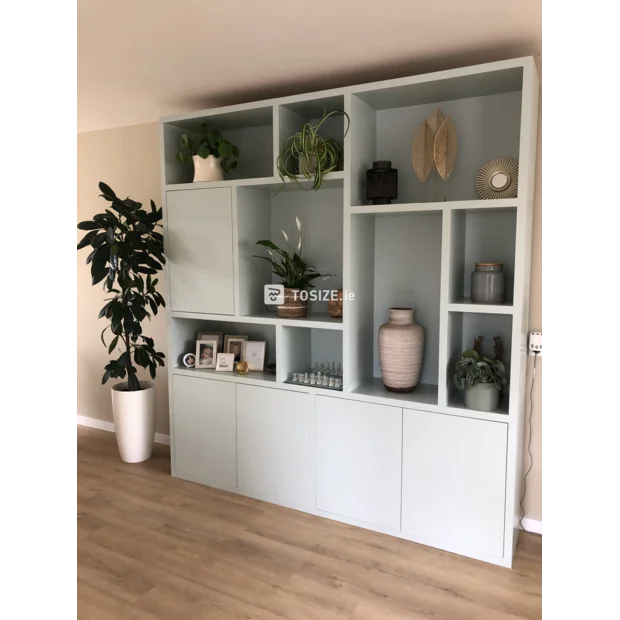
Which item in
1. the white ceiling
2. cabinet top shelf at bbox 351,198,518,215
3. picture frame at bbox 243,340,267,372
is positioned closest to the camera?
the white ceiling

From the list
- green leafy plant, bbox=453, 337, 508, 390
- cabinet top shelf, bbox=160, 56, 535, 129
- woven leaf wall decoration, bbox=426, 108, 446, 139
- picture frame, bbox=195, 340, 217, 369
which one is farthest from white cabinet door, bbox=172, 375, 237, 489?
woven leaf wall decoration, bbox=426, 108, 446, 139

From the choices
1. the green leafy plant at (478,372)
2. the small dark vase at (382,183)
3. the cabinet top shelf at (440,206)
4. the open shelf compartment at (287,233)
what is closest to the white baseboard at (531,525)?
the green leafy plant at (478,372)

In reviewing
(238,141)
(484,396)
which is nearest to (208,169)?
(238,141)

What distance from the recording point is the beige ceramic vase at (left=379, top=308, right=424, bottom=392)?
2.61m

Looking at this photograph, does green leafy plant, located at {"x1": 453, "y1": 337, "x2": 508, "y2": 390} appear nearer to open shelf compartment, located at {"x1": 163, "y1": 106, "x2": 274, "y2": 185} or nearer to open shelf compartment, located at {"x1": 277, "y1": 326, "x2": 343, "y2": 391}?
open shelf compartment, located at {"x1": 277, "y1": 326, "x2": 343, "y2": 391}

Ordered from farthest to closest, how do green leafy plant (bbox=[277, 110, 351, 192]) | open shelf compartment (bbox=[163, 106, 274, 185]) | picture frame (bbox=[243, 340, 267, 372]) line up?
1. picture frame (bbox=[243, 340, 267, 372])
2. open shelf compartment (bbox=[163, 106, 274, 185])
3. green leafy plant (bbox=[277, 110, 351, 192])

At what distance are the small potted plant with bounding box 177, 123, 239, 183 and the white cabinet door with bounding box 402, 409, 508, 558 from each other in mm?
1801

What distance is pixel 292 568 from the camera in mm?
→ 2398

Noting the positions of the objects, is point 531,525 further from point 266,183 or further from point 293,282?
point 266,183

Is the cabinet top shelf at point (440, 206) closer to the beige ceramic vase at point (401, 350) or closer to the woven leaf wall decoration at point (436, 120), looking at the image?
the woven leaf wall decoration at point (436, 120)

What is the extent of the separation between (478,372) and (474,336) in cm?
37
